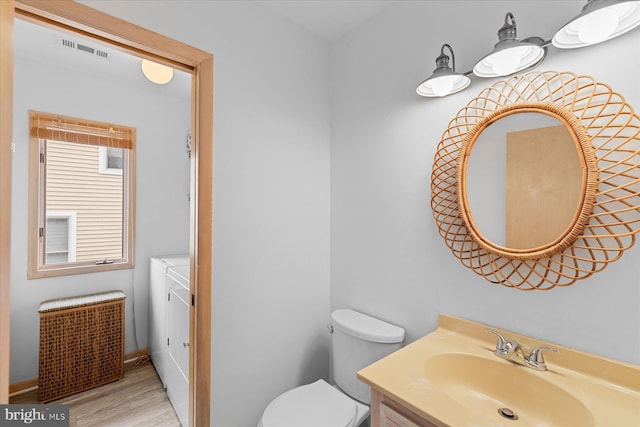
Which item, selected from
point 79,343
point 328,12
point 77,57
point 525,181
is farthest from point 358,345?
point 77,57

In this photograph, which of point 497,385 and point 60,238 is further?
point 60,238

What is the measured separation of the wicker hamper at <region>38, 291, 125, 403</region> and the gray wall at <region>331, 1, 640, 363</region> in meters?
1.86

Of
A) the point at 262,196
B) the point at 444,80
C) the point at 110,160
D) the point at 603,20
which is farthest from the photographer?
the point at 110,160

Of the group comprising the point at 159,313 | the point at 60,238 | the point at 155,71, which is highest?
the point at 155,71

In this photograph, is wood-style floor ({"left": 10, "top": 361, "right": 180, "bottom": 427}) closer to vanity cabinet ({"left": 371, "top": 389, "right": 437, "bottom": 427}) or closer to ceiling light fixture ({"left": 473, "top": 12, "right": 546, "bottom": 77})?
vanity cabinet ({"left": 371, "top": 389, "right": 437, "bottom": 427})

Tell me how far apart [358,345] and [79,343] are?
2.17 metres

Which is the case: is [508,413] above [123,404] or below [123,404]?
above

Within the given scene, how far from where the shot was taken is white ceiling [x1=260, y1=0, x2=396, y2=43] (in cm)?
149

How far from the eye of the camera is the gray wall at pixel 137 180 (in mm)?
2074

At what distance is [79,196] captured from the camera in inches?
93.9

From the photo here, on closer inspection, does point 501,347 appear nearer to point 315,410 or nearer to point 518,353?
point 518,353

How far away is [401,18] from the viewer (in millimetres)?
1435

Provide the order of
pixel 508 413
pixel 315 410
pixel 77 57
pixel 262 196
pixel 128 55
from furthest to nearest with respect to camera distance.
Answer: pixel 77 57 < pixel 128 55 < pixel 262 196 < pixel 315 410 < pixel 508 413

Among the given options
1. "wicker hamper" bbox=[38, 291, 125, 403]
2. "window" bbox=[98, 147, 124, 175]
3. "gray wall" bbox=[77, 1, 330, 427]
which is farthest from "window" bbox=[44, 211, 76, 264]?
"gray wall" bbox=[77, 1, 330, 427]
